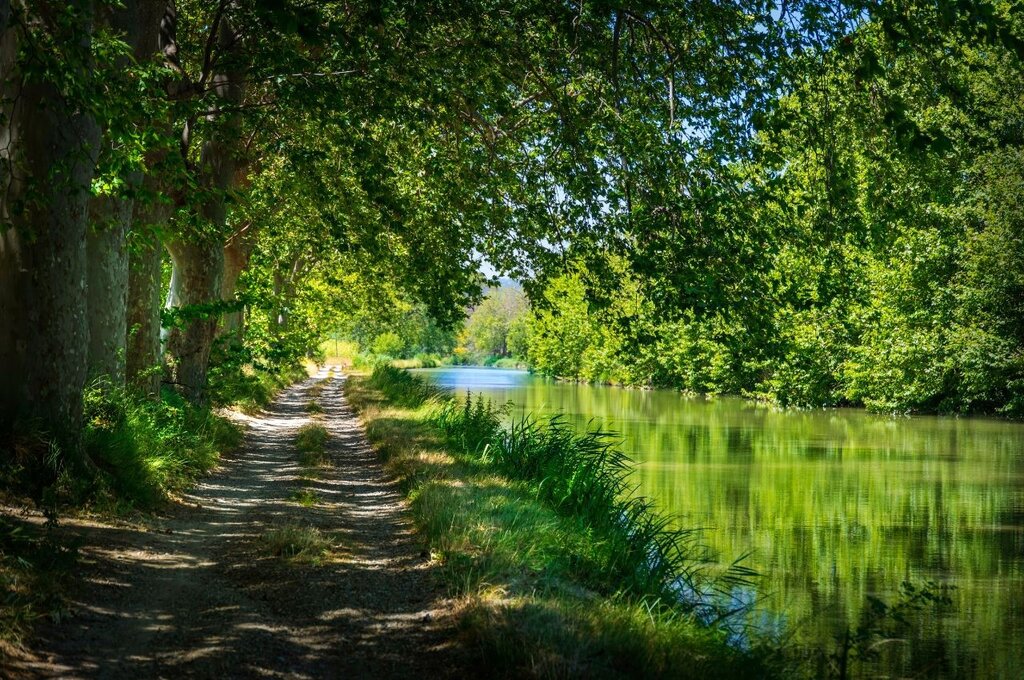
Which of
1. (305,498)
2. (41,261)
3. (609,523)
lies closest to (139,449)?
(305,498)

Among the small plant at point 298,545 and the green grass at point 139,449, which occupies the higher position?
the green grass at point 139,449

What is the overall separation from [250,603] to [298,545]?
4.83ft

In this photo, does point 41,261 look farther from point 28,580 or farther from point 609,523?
point 609,523

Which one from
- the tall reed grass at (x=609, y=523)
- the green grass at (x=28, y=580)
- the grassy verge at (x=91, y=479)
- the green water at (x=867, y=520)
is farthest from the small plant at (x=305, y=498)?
the green water at (x=867, y=520)

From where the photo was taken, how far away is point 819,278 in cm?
1160

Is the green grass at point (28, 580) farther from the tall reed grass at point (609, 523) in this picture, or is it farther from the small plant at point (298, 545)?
the tall reed grass at point (609, 523)

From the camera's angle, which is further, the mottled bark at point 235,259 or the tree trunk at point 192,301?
the mottled bark at point 235,259

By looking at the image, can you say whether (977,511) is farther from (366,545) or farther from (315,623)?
(315,623)

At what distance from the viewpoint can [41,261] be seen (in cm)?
870

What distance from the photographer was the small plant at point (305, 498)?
10523mm

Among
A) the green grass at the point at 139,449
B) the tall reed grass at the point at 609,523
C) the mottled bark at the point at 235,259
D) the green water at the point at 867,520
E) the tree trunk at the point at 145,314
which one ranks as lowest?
the green water at the point at 867,520

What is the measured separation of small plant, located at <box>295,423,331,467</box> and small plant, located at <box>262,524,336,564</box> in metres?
5.63

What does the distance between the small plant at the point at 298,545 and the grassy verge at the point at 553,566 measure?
911mm

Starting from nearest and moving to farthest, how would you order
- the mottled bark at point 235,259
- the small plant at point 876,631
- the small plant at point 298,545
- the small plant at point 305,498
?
the small plant at point 876,631
the small plant at point 298,545
the small plant at point 305,498
the mottled bark at point 235,259
